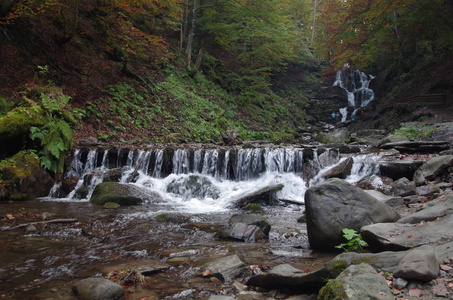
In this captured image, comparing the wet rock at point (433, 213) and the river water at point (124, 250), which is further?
the wet rock at point (433, 213)

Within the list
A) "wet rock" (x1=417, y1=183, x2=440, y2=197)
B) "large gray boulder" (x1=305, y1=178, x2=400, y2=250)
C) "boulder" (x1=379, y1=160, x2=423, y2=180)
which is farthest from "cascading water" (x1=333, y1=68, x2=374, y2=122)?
"large gray boulder" (x1=305, y1=178, x2=400, y2=250)

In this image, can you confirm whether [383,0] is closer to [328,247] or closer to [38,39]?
[328,247]

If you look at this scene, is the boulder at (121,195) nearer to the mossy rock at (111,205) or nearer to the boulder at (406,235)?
the mossy rock at (111,205)

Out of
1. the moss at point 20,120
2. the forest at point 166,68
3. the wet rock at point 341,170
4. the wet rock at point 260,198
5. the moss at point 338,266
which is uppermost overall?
the forest at point 166,68

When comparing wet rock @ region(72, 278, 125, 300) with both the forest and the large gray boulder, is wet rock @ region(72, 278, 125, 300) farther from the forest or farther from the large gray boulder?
the forest

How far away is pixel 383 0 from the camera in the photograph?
15.1 meters

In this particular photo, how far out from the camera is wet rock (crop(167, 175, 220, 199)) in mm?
9641

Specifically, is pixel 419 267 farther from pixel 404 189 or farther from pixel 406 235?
pixel 404 189

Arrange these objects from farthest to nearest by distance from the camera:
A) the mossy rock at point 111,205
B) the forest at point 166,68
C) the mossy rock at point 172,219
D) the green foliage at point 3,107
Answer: the forest at point 166,68
the green foliage at point 3,107
the mossy rock at point 111,205
the mossy rock at point 172,219

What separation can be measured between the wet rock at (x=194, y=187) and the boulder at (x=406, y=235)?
6347 mm

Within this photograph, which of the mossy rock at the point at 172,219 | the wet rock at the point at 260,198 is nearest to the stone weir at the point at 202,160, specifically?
the wet rock at the point at 260,198

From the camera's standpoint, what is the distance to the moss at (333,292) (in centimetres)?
215

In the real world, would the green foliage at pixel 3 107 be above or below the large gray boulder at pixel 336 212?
above

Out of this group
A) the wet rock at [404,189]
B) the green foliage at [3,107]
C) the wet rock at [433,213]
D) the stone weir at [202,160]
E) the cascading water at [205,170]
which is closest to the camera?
the wet rock at [433,213]
